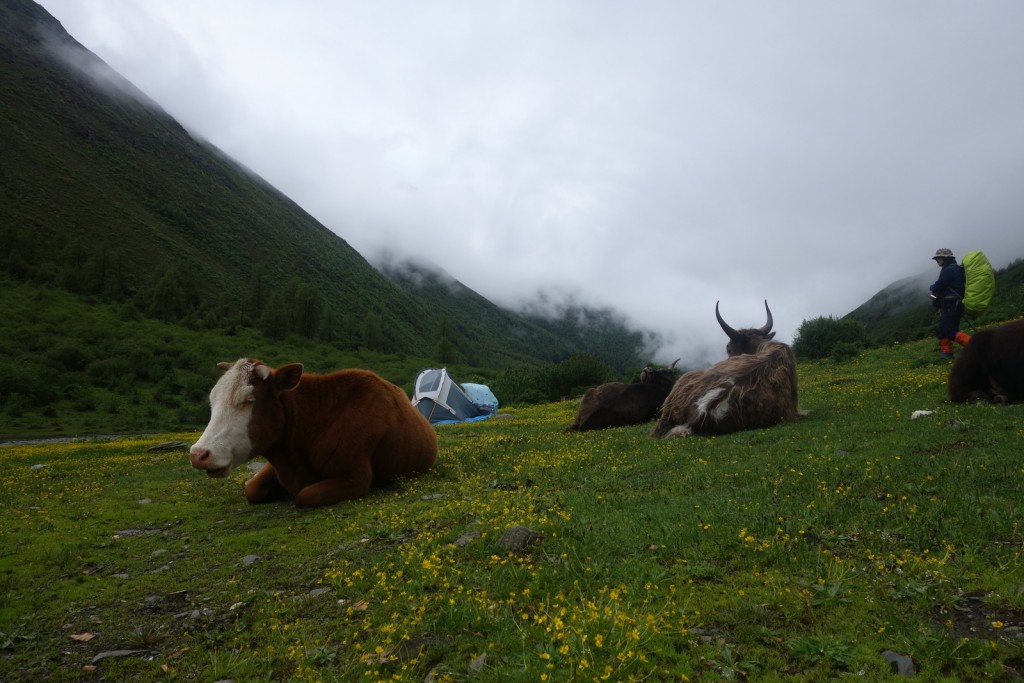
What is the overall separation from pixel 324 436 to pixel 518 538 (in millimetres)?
4421

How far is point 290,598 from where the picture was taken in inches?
193

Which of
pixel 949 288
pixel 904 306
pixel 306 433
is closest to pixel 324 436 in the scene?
pixel 306 433

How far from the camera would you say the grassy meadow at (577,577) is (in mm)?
3445

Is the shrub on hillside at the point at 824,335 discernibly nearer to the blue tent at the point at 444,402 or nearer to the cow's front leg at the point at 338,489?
the blue tent at the point at 444,402

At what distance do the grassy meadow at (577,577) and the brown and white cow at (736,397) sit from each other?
2.79 meters

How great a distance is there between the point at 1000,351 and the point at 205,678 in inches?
504

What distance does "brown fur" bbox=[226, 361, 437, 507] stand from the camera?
8.24 m

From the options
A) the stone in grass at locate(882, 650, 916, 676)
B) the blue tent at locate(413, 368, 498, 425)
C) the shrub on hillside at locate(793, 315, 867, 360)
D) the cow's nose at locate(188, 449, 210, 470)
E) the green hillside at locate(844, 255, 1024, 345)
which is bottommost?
the blue tent at locate(413, 368, 498, 425)

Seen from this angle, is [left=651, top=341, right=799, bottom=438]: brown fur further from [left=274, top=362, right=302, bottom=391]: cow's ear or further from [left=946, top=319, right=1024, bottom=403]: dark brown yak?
[left=274, top=362, right=302, bottom=391]: cow's ear

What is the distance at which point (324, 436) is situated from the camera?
867 cm

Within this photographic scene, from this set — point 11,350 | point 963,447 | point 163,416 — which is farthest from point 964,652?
point 11,350

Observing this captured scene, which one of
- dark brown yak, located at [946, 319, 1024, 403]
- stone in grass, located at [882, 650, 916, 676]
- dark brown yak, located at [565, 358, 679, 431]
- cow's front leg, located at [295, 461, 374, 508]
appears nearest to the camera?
stone in grass, located at [882, 650, 916, 676]

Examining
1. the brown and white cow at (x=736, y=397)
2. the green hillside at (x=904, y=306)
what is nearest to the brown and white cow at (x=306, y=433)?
the brown and white cow at (x=736, y=397)

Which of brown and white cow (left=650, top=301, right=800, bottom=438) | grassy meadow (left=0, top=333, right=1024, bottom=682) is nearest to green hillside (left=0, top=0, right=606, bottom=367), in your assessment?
brown and white cow (left=650, top=301, right=800, bottom=438)
